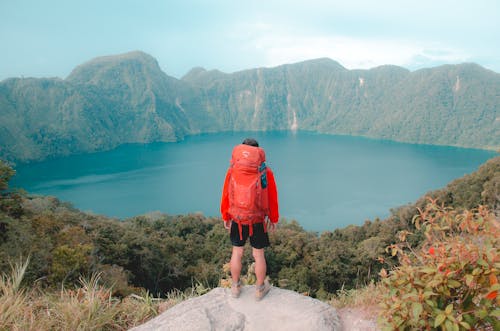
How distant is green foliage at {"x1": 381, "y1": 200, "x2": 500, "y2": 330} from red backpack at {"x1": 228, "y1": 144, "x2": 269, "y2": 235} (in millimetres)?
1706

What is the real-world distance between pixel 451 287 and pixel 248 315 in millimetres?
2212

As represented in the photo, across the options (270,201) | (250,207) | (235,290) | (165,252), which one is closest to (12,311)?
(235,290)

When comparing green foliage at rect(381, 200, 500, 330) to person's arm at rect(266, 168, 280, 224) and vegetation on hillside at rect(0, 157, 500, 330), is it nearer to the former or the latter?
vegetation on hillside at rect(0, 157, 500, 330)

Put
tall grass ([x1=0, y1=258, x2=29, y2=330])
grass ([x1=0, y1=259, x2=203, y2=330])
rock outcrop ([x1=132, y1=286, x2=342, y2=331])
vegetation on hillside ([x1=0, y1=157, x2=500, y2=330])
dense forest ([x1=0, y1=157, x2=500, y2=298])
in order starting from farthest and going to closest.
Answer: dense forest ([x1=0, y1=157, x2=500, y2=298]), rock outcrop ([x1=132, y1=286, x2=342, y2=331]), grass ([x1=0, y1=259, x2=203, y2=330]), tall grass ([x1=0, y1=258, x2=29, y2=330]), vegetation on hillside ([x1=0, y1=157, x2=500, y2=330])

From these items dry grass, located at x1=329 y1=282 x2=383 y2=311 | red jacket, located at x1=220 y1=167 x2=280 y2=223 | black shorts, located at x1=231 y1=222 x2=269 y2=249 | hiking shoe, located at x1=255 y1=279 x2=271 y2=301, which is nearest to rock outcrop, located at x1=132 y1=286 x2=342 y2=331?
hiking shoe, located at x1=255 y1=279 x2=271 y2=301

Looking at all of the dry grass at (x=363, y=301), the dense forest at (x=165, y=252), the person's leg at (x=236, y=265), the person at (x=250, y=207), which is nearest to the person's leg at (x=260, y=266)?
the person at (x=250, y=207)

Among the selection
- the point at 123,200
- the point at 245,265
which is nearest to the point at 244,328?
the point at 245,265

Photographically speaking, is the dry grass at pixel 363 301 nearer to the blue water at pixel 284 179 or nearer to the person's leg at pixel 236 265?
Answer: the person's leg at pixel 236 265

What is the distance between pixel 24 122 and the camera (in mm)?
135875

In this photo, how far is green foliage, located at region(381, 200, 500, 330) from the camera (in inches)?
91.9

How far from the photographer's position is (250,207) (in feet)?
13.1

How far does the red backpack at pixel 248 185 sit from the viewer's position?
3.99 metres

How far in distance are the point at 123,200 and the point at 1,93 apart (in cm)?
11256

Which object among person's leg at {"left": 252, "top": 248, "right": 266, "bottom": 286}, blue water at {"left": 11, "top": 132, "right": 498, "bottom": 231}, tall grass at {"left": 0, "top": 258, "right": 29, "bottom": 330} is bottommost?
blue water at {"left": 11, "top": 132, "right": 498, "bottom": 231}
